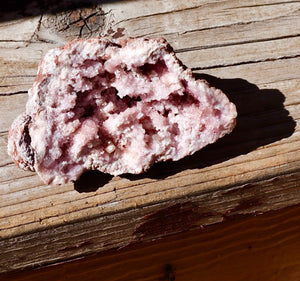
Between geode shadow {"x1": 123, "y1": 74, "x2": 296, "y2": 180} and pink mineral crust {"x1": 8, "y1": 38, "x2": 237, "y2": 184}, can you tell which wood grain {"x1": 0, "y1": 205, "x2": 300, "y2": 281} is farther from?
pink mineral crust {"x1": 8, "y1": 38, "x2": 237, "y2": 184}

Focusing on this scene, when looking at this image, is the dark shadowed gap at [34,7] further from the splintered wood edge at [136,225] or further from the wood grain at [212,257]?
the wood grain at [212,257]

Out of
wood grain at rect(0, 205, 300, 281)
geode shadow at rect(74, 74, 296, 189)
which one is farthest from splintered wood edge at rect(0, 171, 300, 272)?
wood grain at rect(0, 205, 300, 281)

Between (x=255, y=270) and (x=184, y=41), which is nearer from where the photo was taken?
(x=184, y=41)

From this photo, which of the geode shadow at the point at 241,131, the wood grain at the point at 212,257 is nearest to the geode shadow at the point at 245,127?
the geode shadow at the point at 241,131

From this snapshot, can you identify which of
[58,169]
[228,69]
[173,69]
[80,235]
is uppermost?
[228,69]

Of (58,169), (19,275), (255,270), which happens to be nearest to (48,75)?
(58,169)

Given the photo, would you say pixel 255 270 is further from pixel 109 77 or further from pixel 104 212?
pixel 109 77

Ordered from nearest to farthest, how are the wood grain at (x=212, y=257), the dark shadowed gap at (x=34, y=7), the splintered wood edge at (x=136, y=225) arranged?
the splintered wood edge at (x=136, y=225) → the dark shadowed gap at (x=34, y=7) → the wood grain at (x=212, y=257)
